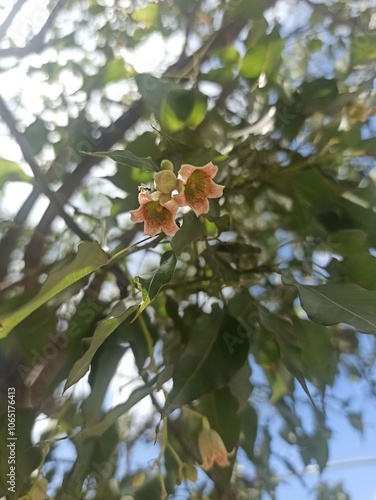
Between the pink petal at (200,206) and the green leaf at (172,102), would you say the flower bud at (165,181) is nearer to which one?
the pink petal at (200,206)

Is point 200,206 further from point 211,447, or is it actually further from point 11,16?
point 11,16

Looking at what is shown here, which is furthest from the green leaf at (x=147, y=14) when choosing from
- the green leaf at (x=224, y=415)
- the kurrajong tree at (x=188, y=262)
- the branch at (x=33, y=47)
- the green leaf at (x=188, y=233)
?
the green leaf at (x=224, y=415)

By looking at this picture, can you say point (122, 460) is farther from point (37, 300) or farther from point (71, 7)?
point (71, 7)

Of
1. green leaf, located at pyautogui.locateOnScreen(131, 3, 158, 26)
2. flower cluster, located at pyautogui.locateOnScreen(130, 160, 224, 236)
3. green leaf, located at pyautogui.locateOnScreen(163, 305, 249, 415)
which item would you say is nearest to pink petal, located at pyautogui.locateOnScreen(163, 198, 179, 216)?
flower cluster, located at pyautogui.locateOnScreen(130, 160, 224, 236)

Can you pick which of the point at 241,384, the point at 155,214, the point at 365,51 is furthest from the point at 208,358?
the point at 365,51

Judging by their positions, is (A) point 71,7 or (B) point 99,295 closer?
(B) point 99,295

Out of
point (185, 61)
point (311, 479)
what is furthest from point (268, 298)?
point (311, 479)
